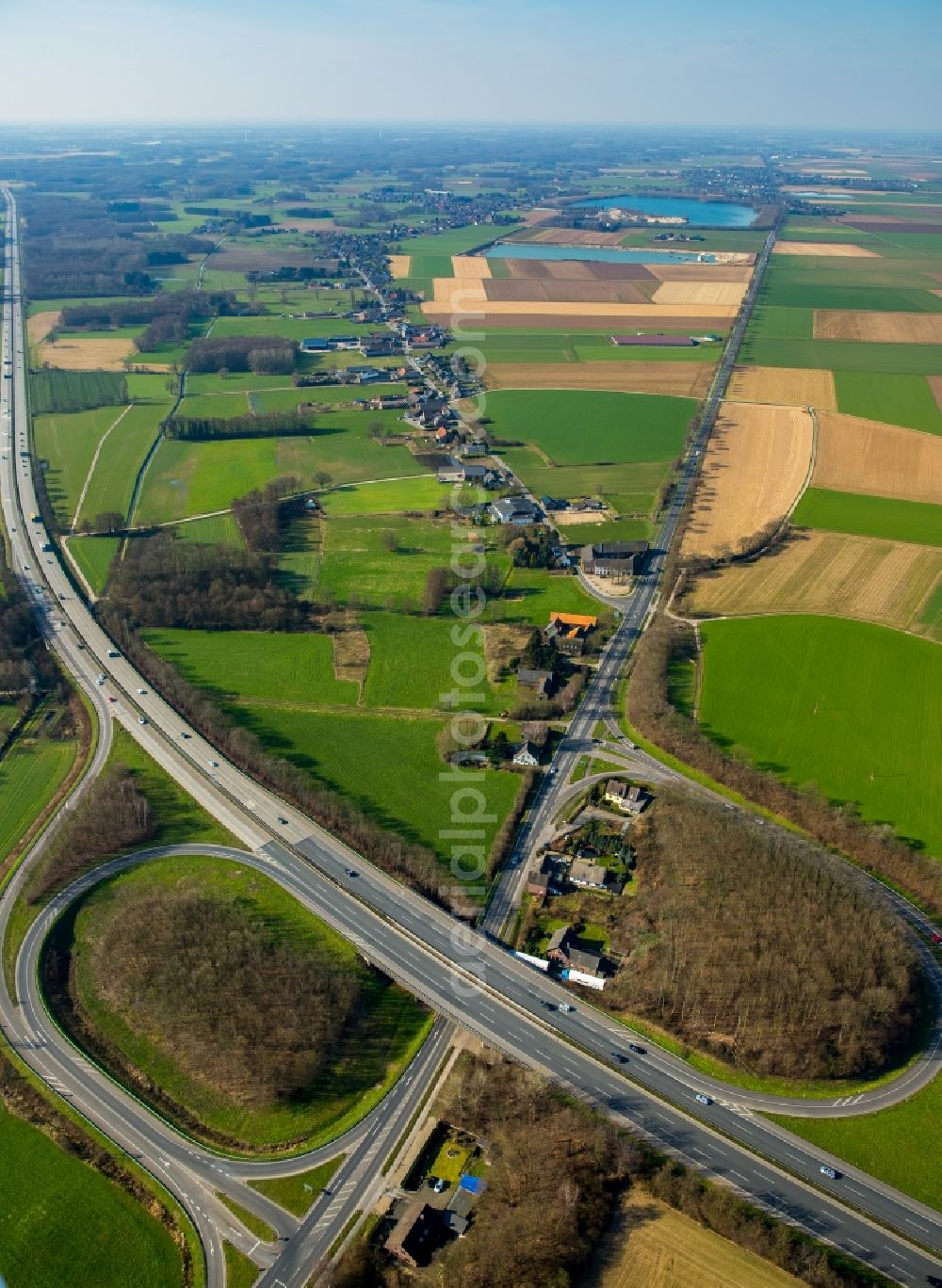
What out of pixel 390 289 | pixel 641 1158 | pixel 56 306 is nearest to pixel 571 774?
pixel 641 1158

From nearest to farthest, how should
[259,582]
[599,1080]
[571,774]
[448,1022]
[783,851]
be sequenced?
[599,1080], [448,1022], [783,851], [571,774], [259,582]

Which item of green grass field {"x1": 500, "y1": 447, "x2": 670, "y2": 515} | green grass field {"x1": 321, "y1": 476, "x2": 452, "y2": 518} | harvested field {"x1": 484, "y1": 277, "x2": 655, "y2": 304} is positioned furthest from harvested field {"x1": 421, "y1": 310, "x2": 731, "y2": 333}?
green grass field {"x1": 321, "y1": 476, "x2": 452, "y2": 518}

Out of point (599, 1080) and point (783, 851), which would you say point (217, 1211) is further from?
point (783, 851)

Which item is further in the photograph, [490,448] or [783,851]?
[490,448]

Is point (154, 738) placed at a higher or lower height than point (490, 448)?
lower

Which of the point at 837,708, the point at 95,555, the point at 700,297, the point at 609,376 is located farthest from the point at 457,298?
the point at 837,708

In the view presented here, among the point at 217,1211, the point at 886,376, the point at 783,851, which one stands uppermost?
the point at 886,376

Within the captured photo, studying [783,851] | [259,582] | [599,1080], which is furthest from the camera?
[259,582]

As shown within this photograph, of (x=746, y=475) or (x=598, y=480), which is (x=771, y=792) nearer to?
(x=598, y=480)
